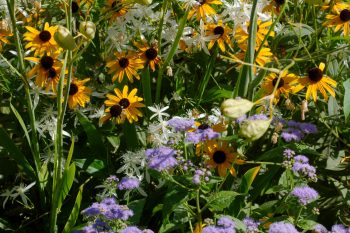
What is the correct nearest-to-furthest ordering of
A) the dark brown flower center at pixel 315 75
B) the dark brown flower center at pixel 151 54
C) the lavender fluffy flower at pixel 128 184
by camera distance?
the lavender fluffy flower at pixel 128 184, the dark brown flower center at pixel 315 75, the dark brown flower center at pixel 151 54

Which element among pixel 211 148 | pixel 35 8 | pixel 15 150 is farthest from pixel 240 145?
pixel 35 8

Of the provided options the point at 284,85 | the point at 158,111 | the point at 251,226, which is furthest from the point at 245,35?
the point at 251,226

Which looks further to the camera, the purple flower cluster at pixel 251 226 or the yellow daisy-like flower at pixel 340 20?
the yellow daisy-like flower at pixel 340 20

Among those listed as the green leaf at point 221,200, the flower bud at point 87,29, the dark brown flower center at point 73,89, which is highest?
the flower bud at point 87,29

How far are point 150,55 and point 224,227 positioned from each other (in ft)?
2.20

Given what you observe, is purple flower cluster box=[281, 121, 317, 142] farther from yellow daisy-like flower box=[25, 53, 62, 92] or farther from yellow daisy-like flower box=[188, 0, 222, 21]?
yellow daisy-like flower box=[25, 53, 62, 92]

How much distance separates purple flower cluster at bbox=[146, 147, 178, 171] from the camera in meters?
1.47

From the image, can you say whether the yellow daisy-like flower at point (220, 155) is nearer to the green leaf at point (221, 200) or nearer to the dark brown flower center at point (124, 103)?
the green leaf at point (221, 200)

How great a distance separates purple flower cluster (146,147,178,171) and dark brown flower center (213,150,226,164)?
0.53ft

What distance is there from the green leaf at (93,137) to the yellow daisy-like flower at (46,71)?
0.12 m

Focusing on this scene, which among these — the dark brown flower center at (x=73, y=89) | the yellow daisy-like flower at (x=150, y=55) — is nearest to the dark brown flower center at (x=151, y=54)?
the yellow daisy-like flower at (x=150, y=55)

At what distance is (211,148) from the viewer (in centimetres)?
169

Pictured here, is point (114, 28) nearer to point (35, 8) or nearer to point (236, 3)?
point (35, 8)

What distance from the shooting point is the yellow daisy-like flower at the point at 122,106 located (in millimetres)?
1814
